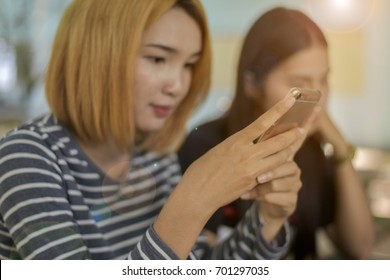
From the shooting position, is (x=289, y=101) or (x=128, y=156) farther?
(x=128, y=156)

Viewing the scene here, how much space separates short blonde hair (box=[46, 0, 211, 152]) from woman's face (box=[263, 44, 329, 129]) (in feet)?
0.32

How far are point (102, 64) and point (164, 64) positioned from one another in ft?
0.27

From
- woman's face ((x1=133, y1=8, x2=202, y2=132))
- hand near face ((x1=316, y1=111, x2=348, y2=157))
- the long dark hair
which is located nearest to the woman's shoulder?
woman's face ((x1=133, y1=8, x2=202, y2=132))

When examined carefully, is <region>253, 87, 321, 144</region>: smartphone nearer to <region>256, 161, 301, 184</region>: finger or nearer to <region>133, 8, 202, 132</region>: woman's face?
<region>256, 161, 301, 184</region>: finger

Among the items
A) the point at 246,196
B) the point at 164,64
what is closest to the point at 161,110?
the point at 164,64

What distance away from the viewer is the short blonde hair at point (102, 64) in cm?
60

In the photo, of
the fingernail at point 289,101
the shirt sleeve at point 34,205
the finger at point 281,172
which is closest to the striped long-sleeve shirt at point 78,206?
the shirt sleeve at point 34,205

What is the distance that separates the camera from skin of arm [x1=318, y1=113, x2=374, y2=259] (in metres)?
0.67

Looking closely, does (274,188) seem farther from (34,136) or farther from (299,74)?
(34,136)

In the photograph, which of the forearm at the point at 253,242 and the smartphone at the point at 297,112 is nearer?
A: the smartphone at the point at 297,112

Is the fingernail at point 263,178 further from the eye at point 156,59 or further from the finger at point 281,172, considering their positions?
the eye at point 156,59

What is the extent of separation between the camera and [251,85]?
0.64m

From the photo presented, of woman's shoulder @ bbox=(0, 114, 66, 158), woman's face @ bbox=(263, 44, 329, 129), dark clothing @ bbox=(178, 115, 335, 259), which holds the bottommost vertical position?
dark clothing @ bbox=(178, 115, 335, 259)
